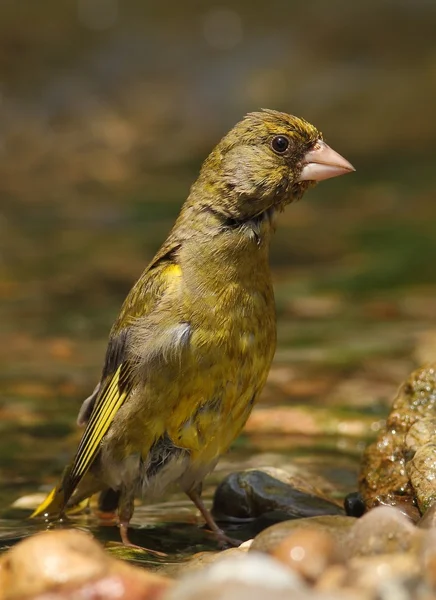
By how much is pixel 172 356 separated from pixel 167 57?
530 inches

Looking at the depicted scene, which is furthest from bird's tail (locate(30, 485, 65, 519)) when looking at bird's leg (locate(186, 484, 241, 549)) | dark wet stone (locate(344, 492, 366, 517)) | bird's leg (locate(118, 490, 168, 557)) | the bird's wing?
dark wet stone (locate(344, 492, 366, 517))

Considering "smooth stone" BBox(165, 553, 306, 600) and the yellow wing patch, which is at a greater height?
the yellow wing patch

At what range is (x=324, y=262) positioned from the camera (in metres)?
10.7

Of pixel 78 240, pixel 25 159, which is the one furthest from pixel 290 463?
pixel 25 159

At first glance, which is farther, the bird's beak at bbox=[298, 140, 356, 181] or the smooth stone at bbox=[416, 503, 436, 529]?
the bird's beak at bbox=[298, 140, 356, 181]

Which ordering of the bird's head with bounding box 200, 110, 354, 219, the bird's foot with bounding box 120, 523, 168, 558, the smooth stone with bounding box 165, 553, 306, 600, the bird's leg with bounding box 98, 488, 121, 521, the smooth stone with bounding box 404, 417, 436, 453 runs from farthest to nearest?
the bird's leg with bounding box 98, 488, 121, 521 → the bird's head with bounding box 200, 110, 354, 219 → the smooth stone with bounding box 404, 417, 436, 453 → the bird's foot with bounding box 120, 523, 168, 558 → the smooth stone with bounding box 165, 553, 306, 600

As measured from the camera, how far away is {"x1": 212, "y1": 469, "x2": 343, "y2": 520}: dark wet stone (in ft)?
17.8

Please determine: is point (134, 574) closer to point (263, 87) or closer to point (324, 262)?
point (324, 262)

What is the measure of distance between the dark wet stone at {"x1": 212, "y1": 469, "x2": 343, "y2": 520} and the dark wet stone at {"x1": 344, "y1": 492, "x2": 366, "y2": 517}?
65 mm

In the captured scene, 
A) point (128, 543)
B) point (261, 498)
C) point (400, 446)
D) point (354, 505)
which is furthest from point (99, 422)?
point (400, 446)

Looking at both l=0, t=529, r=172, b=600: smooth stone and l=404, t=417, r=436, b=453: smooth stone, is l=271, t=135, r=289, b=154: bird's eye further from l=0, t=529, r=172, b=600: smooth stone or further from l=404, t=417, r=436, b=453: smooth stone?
l=0, t=529, r=172, b=600: smooth stone

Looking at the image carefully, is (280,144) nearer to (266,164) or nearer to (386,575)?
(266,164)

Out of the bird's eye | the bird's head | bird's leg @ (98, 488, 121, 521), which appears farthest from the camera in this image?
bird's leg @ (98, 488, 121, 521)

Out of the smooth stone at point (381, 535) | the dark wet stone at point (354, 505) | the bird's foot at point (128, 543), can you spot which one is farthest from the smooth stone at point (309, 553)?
the dark wet stone at point (354, 505)
